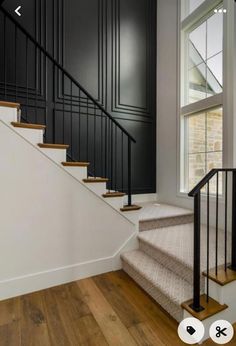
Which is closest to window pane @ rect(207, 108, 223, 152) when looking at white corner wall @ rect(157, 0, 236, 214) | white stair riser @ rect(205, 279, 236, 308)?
white corner wall @ rect(157, 0, 236, 214)

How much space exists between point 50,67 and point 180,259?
3069 millimetres

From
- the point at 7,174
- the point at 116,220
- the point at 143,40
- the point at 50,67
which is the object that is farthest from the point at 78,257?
the point at 143,40

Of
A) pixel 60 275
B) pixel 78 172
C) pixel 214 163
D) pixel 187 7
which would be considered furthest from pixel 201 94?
pixel 60 275

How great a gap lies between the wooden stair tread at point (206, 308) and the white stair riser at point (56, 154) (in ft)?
5.36

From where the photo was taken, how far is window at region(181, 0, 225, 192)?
3.00 m

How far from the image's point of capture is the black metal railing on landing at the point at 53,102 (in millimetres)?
2766

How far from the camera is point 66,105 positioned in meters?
3.19

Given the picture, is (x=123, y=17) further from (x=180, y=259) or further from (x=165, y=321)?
(x=165, y=321)

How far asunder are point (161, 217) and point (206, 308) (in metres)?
1.38

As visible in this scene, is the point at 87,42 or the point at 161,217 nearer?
the point at 161,217

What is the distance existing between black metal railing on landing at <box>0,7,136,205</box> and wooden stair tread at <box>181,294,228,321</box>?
51.1 inches

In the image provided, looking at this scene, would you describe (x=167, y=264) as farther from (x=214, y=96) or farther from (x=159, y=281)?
(x=214, y=96)

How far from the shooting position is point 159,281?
6.13 ft

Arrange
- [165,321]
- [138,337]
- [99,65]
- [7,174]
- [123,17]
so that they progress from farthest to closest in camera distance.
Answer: [123,17], [99,65], [7,174], [165,321], [138,337]
